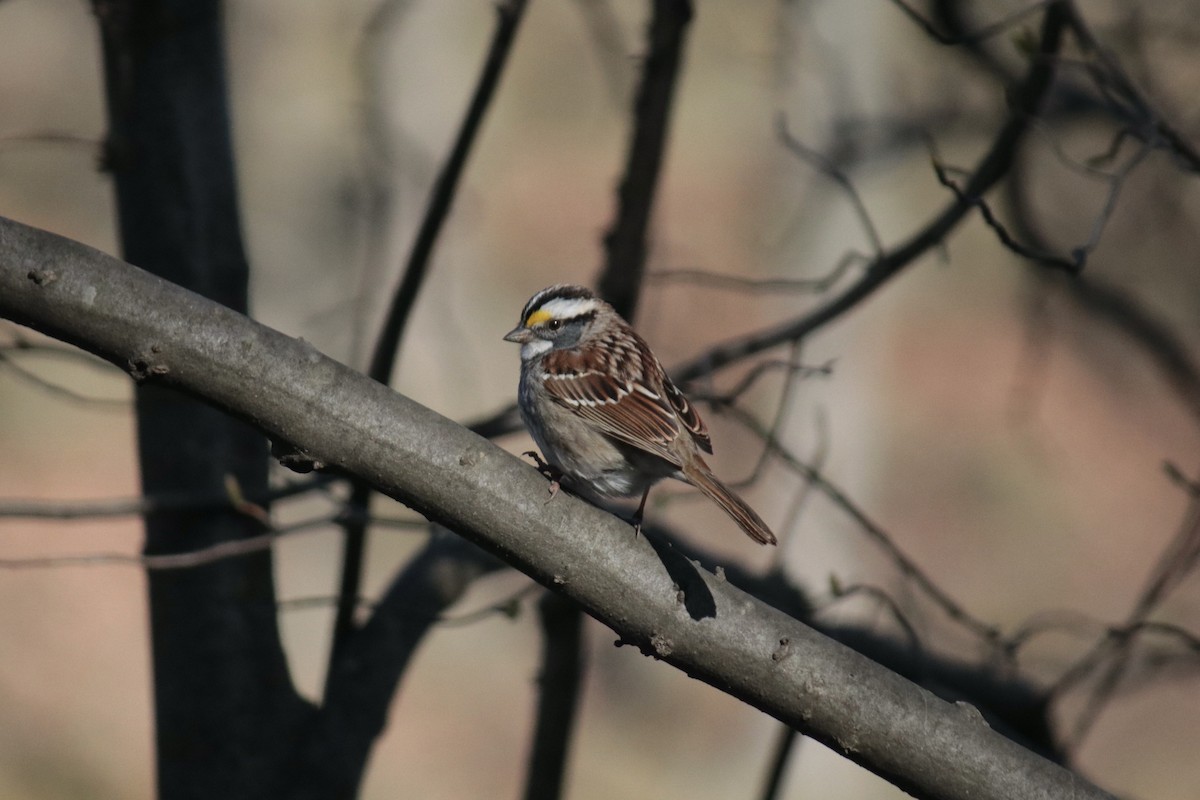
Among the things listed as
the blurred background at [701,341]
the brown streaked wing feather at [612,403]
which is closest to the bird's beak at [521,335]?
the brown streaked wing feather at [612,403]

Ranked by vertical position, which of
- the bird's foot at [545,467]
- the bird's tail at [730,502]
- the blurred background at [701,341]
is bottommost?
the blurred background at [701,341]

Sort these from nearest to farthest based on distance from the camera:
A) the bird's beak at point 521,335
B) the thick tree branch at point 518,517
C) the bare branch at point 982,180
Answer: the thick tree branch at point 518,517, the bare branch at point 982,180, the bird's beak at point 521,335

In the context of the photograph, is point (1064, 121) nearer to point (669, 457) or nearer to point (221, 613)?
point (669, 457)

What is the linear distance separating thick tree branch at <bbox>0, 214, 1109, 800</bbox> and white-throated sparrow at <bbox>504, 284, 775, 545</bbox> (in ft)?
2.33

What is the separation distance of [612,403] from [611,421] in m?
0.11

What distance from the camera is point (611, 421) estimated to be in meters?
3.26

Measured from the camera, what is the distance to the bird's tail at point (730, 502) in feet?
8.68

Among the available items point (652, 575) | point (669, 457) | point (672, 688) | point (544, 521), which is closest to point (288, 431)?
point (544, 521)

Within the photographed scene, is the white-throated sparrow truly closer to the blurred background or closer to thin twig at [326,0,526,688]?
thin twig at [326,0,526,688]

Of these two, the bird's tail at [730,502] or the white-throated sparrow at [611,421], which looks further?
the white-throated sparrow at [611,421]

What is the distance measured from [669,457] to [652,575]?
88cm

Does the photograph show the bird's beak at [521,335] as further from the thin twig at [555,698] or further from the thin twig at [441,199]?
the thin twig at [555,698]

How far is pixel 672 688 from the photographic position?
369 inches

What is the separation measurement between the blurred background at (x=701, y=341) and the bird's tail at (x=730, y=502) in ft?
5.59
